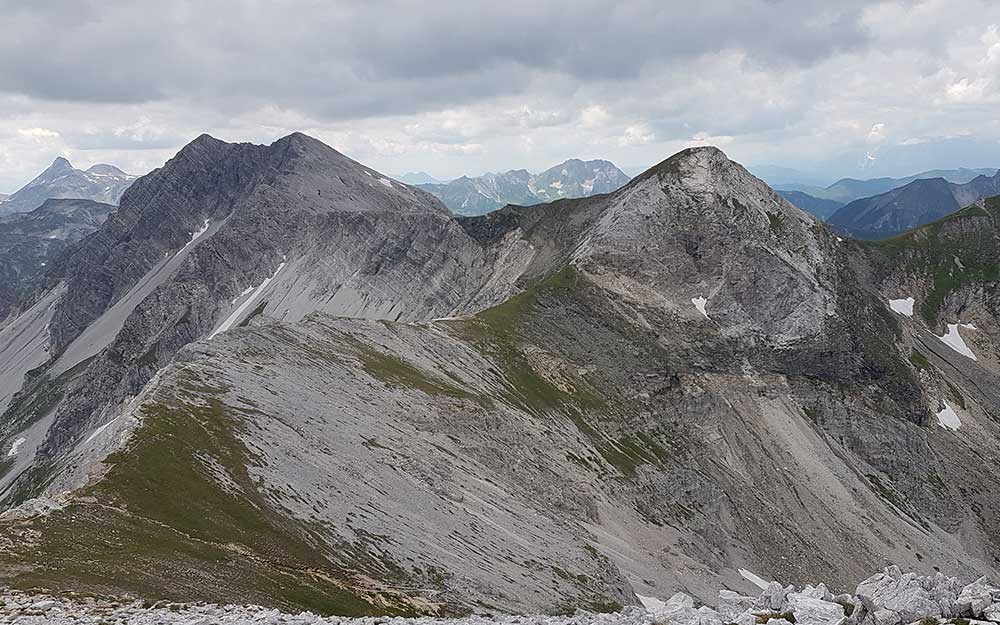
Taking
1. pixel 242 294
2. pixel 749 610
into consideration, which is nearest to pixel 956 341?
pixel 749 610

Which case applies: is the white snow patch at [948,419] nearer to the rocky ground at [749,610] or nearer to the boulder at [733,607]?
the rocky ground at [749,610]

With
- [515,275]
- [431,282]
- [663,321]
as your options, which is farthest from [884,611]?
[431,282]

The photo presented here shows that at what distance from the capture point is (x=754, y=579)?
254 ft

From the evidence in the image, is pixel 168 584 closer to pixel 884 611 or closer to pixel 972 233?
pixel 884 611

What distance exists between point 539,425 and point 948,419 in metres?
75.0

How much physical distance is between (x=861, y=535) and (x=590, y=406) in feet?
124

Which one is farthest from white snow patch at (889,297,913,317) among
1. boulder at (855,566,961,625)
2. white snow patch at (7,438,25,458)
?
white snow patch at (7,438,25,458)

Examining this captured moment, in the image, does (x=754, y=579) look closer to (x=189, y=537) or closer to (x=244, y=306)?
(x=189, y=537)

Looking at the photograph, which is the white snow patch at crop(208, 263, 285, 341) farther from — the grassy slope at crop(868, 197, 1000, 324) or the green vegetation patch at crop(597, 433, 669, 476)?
the grassy slope at crop(868, 197, 1000, 324)

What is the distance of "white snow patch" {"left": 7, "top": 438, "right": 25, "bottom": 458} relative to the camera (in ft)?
565

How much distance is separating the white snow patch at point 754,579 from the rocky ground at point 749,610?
53555 millimetres

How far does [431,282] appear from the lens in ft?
509

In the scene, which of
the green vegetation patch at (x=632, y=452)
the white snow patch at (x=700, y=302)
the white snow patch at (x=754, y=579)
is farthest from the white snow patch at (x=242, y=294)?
the white snow patch at (x=754, y=579)

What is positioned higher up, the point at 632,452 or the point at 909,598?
the point at 909,598
